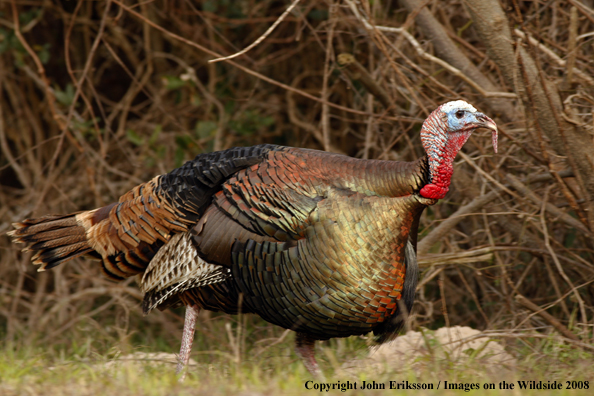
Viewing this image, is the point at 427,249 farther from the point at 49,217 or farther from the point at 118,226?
the point at 49,217

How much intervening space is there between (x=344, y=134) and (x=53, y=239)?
8.62 ft

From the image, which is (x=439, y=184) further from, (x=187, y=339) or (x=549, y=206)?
(x=187, y=339)

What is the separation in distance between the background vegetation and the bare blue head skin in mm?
578

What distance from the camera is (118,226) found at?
3744 mm

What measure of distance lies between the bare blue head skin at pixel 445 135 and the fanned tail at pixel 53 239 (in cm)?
193

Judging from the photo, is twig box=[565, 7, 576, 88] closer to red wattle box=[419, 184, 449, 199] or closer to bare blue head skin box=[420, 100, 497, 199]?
bare blue head skin box=[420, 100, 497, 199]

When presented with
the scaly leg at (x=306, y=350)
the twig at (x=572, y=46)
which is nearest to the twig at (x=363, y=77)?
the twig at (x=572, y=46)

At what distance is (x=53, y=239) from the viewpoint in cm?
390

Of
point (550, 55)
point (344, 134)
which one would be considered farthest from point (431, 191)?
point (344, 134)

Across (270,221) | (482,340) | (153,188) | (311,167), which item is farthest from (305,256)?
(482,340)

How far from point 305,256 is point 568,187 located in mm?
1666

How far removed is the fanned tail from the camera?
3.86m

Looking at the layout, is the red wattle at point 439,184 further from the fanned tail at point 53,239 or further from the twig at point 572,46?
the fanned tail at point 53,239

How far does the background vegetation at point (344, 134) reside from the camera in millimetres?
3742
